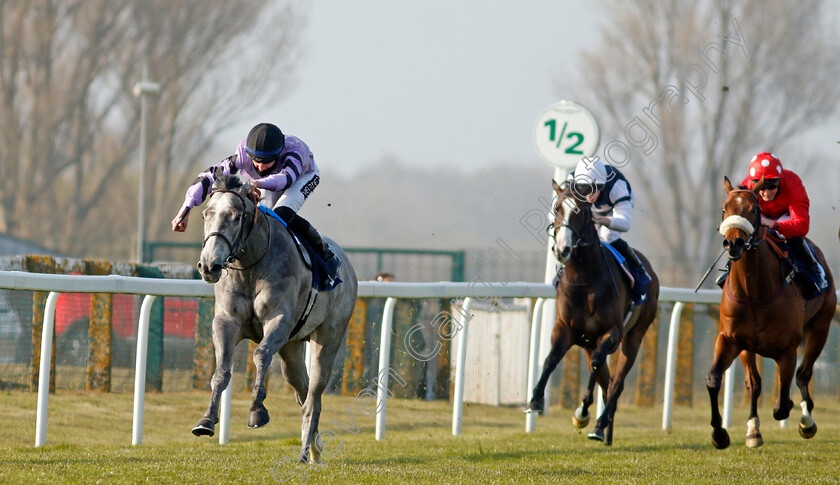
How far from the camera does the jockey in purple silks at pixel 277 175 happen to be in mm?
4902

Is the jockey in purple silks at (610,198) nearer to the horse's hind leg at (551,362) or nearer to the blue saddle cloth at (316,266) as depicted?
the horse's hind leg at (551,362)

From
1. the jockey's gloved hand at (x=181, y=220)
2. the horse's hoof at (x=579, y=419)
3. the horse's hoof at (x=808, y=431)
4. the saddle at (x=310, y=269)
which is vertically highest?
the jockey's gloved hand at (x=181, y=220)

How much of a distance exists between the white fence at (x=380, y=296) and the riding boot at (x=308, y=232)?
100 cm

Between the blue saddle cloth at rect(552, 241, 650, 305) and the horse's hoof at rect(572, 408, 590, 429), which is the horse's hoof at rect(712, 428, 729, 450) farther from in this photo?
the blue saddle cloth at rect(552, 241, 650, 305)

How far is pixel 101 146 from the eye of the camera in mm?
30000

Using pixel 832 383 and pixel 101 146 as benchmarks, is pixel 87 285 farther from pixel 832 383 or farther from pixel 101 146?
pixel 101 146

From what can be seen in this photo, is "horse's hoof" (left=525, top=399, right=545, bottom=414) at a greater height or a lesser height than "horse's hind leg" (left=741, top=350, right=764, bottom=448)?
lesser

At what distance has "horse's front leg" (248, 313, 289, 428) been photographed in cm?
448

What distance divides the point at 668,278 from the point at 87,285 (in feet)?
53.7

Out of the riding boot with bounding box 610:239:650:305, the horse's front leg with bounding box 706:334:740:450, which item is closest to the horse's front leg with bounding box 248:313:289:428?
the horse's front leg with bounding box 706:334:740:450

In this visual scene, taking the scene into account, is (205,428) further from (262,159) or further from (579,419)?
(579,419)

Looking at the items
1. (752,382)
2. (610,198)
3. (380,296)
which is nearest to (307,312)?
(380,296)

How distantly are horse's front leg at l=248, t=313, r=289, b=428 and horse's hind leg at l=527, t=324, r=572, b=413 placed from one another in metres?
2.03

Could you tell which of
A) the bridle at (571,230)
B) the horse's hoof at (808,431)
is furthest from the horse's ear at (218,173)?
the horse's hoof at (808,431)
